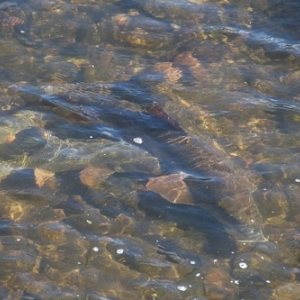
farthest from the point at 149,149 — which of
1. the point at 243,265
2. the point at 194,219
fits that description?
the point at 243,265

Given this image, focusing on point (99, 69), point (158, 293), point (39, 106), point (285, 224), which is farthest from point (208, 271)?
point (99, 69)

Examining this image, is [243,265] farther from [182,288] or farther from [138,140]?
[138,140]

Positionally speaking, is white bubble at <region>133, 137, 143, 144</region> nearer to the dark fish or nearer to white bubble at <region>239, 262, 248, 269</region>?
the dark fish

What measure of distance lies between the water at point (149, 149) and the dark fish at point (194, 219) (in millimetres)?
14

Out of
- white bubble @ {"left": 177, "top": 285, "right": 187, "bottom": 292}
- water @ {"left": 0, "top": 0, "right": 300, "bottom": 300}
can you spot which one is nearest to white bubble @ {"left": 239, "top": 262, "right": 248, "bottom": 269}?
water @ {"left": 0, "top": 0, "right": 300, "bottom": 300}

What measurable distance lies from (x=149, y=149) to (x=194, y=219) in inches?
41.7

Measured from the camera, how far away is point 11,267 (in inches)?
209

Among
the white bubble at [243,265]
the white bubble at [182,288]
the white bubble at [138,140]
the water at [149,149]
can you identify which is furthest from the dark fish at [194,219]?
the white bubble at [138,140]

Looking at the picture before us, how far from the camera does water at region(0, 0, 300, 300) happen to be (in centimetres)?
537

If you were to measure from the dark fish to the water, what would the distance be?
1 cm

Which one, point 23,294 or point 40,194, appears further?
point 40,194

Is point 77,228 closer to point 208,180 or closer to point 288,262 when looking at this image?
point 208,180

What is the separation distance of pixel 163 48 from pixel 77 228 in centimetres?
335

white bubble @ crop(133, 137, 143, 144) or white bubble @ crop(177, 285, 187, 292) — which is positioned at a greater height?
white bubble @ crop(133, 137, 143, 144)
